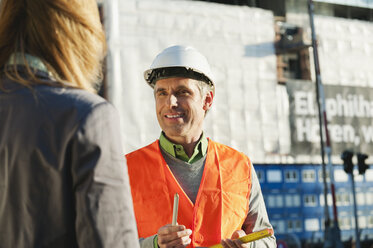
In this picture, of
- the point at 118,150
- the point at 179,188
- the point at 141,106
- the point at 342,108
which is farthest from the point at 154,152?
the point at 342,108

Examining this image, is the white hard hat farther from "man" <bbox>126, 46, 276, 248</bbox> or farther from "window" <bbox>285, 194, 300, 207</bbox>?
"window" <bbox>285, 194, 300, 207</bbox>

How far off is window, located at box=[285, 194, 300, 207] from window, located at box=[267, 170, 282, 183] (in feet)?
1.65

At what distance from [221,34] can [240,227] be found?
1353 centimetres

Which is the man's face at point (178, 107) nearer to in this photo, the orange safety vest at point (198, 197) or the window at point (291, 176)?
the orange safety vest at point (198, 197)

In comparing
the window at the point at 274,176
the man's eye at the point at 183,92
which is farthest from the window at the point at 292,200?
the man's eye at the point at 183,92

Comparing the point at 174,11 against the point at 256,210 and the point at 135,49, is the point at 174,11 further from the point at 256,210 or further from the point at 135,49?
the point at 256,210

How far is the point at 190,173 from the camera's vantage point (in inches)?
113

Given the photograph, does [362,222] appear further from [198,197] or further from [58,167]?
[58,167]

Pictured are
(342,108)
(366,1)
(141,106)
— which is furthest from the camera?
(366,1)

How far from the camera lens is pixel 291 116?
1620 centimetres

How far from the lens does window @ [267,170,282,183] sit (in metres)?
15.0

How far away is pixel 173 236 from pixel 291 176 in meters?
13.3

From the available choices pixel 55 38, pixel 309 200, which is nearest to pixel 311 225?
pixel 309 200

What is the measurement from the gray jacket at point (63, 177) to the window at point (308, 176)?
579 inches
